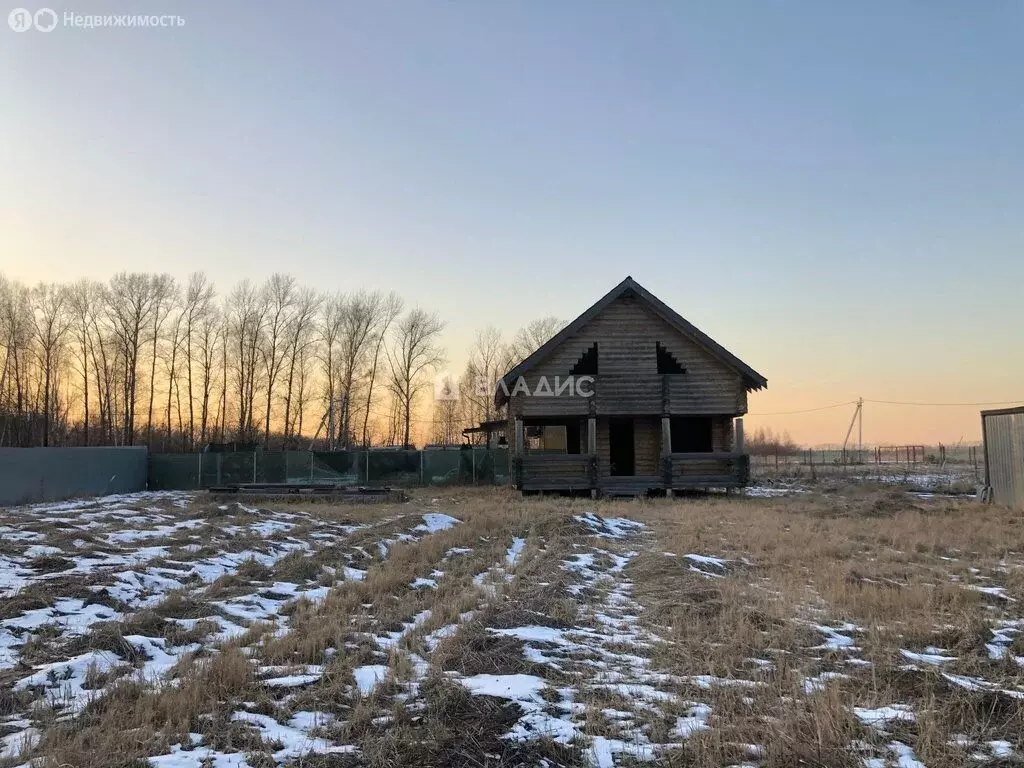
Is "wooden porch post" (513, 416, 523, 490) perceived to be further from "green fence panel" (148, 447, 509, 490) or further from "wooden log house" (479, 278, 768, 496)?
"green fence panel" (148, 447, 509, 490)

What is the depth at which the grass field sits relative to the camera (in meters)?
3.82

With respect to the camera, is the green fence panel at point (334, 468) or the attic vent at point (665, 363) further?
the green fence panel at point (334, 468)

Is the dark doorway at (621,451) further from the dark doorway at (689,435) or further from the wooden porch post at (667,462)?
the wooden porch post at (667,462)

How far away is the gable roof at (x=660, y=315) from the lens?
2334cm

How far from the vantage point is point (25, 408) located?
4516 centimetres

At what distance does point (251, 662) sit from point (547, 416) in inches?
741

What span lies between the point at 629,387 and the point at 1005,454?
10.7m

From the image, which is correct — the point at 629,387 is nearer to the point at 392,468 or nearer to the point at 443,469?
the point at 443,469

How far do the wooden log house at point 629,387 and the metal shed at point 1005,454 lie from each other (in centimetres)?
652

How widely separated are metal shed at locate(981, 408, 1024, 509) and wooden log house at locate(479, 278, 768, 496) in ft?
21.4

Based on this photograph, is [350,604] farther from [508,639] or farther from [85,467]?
[85,467]

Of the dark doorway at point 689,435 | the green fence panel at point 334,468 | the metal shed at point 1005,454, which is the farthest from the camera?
the green fence panel at point 334,468

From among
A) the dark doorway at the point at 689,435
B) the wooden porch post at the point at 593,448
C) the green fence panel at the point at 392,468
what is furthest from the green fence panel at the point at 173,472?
the dark doorway at the point at 689,435

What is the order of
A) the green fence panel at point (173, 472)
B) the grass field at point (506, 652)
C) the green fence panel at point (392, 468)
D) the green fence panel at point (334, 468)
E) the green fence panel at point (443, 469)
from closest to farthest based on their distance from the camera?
the grass field at point (506, 652)
the green fence panel at point (173, 472)
the green fence panel at point (334, 468)
the green fence panel at point (392, 468)
the green fence panel at point (443, 469)
